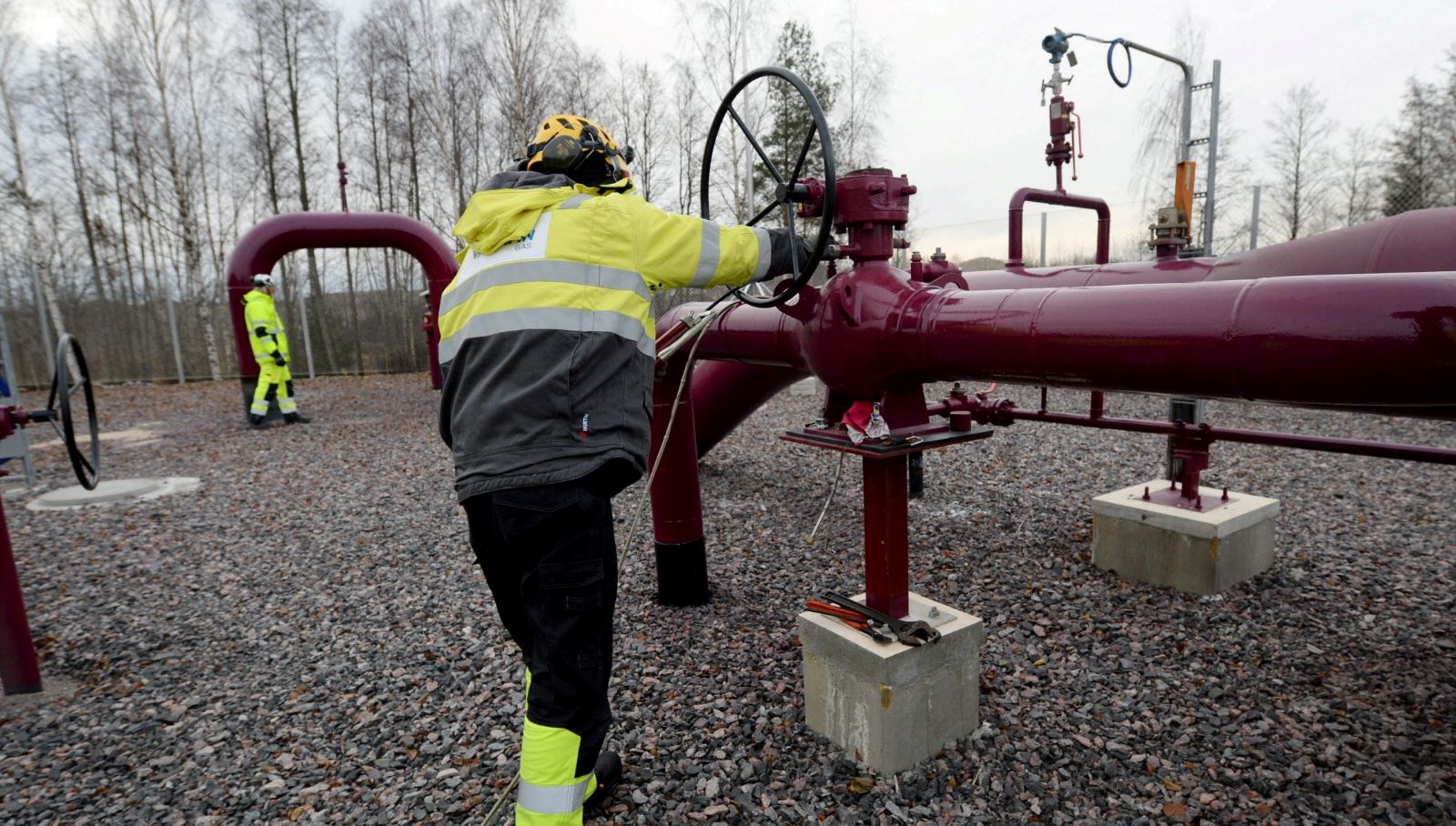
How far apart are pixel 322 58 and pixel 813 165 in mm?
11891

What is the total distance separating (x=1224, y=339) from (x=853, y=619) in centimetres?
123

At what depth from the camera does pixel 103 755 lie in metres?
2.41

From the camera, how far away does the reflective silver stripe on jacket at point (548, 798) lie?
1.74m

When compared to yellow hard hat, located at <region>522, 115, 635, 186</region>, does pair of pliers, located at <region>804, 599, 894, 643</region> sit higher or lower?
lower

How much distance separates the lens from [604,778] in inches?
83.5

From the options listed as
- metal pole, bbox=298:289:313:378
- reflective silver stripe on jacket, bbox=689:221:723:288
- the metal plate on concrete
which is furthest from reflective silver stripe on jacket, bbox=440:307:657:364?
metal pole, bbox=298:289:313:378

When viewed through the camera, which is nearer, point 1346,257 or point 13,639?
point 1346,257

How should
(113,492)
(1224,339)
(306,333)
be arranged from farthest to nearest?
(306,333), (113,492), (1224,339)

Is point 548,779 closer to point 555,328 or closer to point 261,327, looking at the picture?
point 555,328

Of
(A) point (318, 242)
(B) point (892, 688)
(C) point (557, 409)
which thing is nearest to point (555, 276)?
(C) point (557, 409)

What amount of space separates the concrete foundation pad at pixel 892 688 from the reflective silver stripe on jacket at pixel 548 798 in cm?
82

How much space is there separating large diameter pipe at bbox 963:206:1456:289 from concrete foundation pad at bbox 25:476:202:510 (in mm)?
6130

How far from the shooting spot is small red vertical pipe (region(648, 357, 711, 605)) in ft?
10.3

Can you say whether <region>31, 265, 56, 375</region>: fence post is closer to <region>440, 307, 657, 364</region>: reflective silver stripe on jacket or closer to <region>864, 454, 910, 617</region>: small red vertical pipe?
<region>440, 307, 657, 364</region>: reflective silver stripe on jacket
